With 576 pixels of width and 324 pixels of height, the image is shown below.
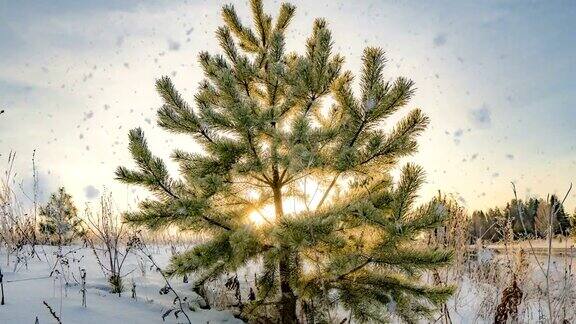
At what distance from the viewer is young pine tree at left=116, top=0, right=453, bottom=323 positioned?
10.8 feet

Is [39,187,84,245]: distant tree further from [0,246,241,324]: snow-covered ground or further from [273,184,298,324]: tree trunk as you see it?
[273,184,298,324]: tree trunk

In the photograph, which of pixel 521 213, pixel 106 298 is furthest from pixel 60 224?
pixel 521 213

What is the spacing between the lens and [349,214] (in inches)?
140

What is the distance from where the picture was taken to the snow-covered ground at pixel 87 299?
336cm

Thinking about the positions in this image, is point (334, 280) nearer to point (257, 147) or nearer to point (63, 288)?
point (257, 147)

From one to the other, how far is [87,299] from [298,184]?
2.10 metres

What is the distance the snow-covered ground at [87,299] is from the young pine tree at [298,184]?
0.50 meters

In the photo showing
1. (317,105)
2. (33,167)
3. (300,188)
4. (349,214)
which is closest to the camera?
(349,214)

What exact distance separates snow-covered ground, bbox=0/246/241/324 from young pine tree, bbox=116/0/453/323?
50 centimetres

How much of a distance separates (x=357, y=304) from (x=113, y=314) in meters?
1.96

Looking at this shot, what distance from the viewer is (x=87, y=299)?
3891 millimetres

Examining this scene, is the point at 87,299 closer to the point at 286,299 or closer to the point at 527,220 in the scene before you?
the point at 286,299

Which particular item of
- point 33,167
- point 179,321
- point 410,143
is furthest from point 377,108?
point 33,167

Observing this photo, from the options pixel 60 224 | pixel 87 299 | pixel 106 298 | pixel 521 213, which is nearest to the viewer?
pixel 521 213
